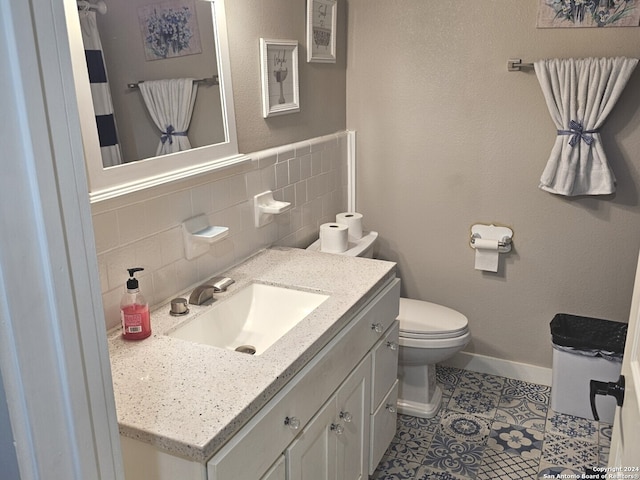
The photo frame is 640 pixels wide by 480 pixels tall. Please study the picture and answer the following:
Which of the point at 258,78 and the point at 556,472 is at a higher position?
the point at 258,78

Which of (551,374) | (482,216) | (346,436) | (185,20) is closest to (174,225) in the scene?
(185,20)

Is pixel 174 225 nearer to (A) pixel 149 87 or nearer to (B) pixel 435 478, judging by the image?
(A) pixel 149 87

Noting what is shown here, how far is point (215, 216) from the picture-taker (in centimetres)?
197

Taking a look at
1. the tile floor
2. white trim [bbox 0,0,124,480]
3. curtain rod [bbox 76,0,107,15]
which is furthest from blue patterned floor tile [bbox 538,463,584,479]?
curtain rod [bbox 76,0,107,15]

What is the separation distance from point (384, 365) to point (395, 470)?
1.57 feet

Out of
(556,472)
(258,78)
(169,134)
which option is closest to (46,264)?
(169,134)

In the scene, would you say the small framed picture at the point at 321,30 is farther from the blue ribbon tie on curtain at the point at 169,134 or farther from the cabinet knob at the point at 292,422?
the cabinet knob at the point at 292,422

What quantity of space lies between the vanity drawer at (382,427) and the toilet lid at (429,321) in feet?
0.99

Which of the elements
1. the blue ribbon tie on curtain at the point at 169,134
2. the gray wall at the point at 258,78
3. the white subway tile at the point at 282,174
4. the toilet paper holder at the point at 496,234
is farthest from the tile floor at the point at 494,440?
the blue ribbon tie on curtain at the point at 169,134

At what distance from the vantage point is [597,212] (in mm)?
2555

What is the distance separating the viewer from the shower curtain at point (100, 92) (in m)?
1.45

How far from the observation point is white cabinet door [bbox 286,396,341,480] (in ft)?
4.86

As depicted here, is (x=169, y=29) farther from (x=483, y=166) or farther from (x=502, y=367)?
(x=502, y=367)

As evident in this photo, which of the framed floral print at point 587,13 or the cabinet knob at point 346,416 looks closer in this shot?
the cabinet knob at point 346,416
